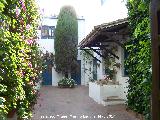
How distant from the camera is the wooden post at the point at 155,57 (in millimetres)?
2744

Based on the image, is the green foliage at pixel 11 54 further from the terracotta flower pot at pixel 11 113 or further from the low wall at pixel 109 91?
the low wall at pixel 109 91

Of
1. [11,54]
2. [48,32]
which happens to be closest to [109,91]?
[11,54]

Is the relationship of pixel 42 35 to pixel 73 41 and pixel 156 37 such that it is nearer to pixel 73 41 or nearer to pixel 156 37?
pixel 73 41

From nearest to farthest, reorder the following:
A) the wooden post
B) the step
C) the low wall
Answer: the wooden post < the step < the low wall

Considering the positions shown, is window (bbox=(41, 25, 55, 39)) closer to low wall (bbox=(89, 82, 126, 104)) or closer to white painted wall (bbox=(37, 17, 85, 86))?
white painted wall (bbox=(37, 17, 85, 86))

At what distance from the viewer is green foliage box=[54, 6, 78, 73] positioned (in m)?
26.1

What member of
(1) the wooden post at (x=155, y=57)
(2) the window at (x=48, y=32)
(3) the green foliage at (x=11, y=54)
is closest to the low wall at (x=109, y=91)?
(3) the green foliage at (x=11, y=54)

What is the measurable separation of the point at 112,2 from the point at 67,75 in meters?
11.0

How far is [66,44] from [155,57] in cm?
2353

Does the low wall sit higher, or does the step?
the low wall

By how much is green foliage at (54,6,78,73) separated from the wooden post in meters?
23.3

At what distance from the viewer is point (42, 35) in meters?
26.8

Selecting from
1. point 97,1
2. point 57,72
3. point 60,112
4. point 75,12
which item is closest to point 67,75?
point 57,72

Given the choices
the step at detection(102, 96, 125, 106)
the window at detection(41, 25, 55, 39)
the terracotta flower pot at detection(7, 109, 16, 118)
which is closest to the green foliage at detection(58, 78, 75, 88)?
the window at detection(41, 25, 55, 39)
